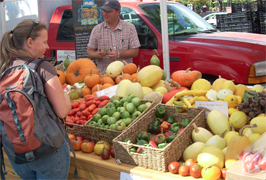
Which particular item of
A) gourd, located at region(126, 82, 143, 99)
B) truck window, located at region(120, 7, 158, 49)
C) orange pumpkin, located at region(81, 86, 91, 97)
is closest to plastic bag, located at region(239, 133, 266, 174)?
gourd, located at region(126, 82, 143, 99)

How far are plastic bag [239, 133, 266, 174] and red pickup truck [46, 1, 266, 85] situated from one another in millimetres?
2296

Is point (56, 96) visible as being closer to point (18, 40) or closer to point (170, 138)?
point (18, 40)

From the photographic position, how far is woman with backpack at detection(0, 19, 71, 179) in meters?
1.60

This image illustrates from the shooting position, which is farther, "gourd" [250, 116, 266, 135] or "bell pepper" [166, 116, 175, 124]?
"bell pepper" [166, 116, 175, 124]

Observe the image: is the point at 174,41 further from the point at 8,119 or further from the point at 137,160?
the point at 8,119

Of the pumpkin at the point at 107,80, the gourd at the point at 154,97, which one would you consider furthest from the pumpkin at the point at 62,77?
the gourd at the point at 154,97

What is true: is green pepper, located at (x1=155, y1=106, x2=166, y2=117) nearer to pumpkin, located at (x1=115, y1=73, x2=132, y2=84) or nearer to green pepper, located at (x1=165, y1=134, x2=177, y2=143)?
green pepper, located at (x1=165, y1=134, x2=177, y2=143)

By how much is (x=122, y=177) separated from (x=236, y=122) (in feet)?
3.33

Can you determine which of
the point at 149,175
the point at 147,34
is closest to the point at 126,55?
the point at 147,34

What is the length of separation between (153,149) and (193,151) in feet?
1.05

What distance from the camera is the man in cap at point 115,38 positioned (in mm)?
4102

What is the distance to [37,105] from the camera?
63.3 inches

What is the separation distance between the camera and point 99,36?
168 inches

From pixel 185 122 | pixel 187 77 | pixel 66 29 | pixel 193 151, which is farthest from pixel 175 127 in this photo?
Answer: pixel 66 29
